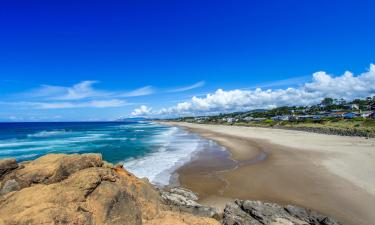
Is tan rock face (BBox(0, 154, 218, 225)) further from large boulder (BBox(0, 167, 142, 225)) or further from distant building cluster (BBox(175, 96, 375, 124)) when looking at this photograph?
distant building cluster (BBox(175, 96, 375, 124))

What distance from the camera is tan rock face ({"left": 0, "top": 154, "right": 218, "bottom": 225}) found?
18.6 feet

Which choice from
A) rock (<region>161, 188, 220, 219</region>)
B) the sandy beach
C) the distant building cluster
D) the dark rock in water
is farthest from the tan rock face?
the distant building cluster

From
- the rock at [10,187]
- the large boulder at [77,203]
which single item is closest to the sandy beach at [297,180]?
the large boulder at [77,203]

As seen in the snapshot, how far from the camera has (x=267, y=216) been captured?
10.5 meters

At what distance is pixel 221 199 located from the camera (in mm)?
14641

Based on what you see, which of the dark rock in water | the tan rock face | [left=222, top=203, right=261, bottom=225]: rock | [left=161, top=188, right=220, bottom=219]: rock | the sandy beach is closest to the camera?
the tan rock face

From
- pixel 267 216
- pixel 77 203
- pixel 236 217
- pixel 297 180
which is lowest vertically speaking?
pixel 297 180

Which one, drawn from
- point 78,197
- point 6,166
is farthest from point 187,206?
point 6,166

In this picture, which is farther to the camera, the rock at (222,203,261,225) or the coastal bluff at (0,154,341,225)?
the rock at (222,203,261,225)

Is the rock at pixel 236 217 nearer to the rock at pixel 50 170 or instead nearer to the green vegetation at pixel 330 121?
the rock at pixel 50 170

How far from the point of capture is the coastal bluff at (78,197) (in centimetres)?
571

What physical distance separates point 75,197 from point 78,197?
80 millimetres

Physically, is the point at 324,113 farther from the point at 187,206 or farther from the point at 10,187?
the point at 10,187

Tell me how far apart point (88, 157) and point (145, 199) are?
2370 mm
